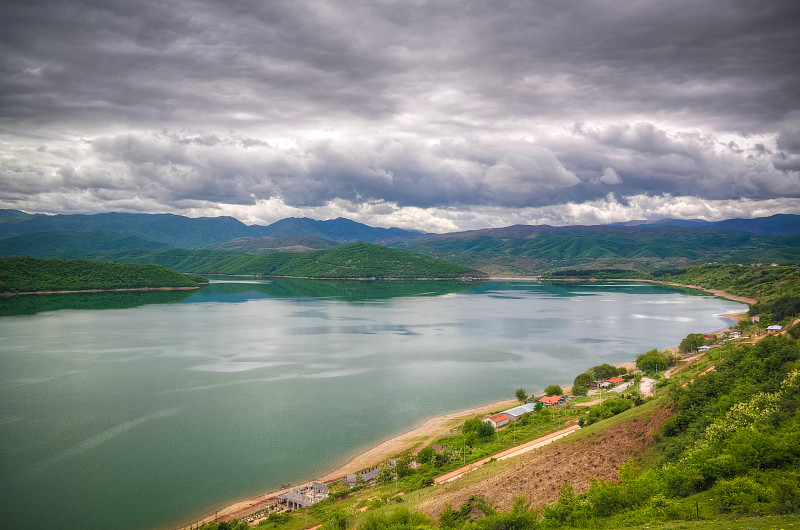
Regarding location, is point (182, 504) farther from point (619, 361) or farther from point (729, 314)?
point (729, 314)

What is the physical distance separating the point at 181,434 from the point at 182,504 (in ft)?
33.4

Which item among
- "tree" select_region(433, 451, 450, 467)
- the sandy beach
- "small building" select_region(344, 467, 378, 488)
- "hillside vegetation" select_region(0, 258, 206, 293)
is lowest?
the sandy beach

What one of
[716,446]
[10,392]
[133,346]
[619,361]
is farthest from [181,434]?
[619,361]

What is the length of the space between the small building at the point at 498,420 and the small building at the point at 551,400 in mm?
5184

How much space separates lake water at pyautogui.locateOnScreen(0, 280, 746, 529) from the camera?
27422 millimetres

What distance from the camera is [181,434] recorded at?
1362 inches

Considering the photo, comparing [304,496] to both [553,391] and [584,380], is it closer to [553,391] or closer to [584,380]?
[553,391]

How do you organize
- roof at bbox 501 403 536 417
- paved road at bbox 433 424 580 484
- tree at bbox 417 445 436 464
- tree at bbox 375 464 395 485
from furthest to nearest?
roof at bbox 501 403 536 417 < tree at bbox 417 445 436 464 < tree at bbox 375 464 395 485 < paved road at bbox 433 424 580 484

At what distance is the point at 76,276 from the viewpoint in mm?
140750

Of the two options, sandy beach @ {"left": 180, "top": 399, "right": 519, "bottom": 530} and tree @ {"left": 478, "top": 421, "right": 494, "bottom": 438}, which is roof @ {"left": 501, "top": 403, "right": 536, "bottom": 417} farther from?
tree @ {"left": 478, "top": 421, "right": 494, "bottom": 438}

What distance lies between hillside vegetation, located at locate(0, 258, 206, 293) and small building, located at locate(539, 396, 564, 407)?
144m

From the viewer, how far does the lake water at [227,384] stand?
27.4 m

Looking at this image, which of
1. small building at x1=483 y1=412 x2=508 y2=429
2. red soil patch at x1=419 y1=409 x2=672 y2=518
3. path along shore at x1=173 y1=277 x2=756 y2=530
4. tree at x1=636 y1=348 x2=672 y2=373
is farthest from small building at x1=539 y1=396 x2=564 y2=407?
red soil patch at x1=419 y1=409 x2=672 y2=518

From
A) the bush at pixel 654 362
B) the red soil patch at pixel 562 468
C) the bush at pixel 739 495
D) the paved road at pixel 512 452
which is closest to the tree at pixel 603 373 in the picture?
the bush at pixel 654 362
